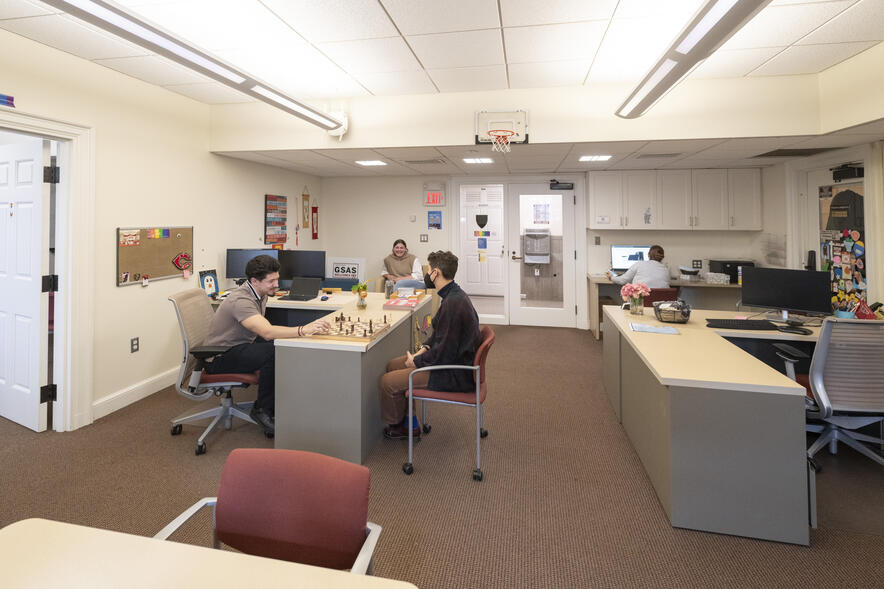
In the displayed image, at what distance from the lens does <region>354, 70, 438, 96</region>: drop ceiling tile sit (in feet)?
11.6

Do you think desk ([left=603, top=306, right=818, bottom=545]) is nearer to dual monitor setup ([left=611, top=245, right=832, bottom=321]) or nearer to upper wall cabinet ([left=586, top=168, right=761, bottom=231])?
dual monitor setup ([left=611, top=245, right=832, bottom=321])

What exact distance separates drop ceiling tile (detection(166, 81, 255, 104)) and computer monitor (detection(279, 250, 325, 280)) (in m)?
1.60

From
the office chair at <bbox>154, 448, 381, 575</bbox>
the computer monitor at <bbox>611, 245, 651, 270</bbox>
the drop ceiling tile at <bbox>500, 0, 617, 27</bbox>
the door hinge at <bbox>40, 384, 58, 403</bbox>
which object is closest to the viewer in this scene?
the office chair at <bbox>154, 448, 381, 575</bbox>

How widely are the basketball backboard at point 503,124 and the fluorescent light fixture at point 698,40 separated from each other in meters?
1.18

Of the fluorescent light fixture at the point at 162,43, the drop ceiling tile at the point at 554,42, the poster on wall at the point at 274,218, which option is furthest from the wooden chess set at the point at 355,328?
the poster on wall at the point at 274,218

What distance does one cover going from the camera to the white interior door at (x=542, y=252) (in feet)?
21.3

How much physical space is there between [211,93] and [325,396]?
320 cm

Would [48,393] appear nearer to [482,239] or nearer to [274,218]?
[274,218]

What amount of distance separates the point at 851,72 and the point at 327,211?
20.7 feet

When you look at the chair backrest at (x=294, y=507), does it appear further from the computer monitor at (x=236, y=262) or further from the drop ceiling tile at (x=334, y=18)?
the computer monitor at (x=236, y=262)

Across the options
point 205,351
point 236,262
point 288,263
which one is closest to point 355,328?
point 205,351

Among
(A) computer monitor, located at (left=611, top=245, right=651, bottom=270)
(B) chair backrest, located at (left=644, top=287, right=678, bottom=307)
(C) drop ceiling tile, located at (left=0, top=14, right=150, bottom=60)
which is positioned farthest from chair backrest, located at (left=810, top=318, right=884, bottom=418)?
(C) drop ceiling tile, located at (left=0, top=14, right=150, bottom=60)

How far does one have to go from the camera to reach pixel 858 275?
400 centimetres

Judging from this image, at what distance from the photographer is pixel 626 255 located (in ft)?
20.0
